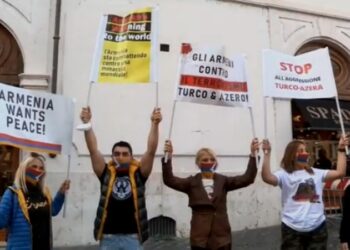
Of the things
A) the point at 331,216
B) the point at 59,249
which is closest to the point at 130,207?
the point at 59,249

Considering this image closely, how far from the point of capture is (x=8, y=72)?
9.15 meters

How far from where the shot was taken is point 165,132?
31.2 feet

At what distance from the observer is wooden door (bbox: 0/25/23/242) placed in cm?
904

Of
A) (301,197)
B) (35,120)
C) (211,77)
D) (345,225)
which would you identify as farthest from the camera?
(211,77)

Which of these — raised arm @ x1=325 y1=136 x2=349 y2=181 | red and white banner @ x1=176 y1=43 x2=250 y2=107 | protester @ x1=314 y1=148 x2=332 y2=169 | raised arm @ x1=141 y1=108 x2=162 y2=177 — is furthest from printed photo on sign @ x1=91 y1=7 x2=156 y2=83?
protester @ x1=314 y1=148 x2=332 y2=169

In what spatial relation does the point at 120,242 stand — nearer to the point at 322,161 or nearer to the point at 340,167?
the point at 340,167

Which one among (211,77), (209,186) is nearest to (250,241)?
(211,77)

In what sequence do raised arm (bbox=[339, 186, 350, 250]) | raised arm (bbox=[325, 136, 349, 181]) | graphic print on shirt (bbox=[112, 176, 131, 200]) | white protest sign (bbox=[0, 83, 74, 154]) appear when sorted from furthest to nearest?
white protest sign (bbox=[0, 83, 74, 154]), raised arm (bbox=[325, 136, 349, 181]), raised arm (bbox=[339, 186, 350, 250]), graphic print on shirt (bbox=[112, 176, 131, 200])

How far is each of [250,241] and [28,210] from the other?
17.4 feet

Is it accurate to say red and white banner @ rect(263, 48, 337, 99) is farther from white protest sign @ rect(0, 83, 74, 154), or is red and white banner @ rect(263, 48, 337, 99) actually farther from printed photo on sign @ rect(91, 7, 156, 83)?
white protest sign @ rect(0, 83, 74, 154)

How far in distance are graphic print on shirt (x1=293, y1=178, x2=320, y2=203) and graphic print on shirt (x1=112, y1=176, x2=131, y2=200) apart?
5.70 feet

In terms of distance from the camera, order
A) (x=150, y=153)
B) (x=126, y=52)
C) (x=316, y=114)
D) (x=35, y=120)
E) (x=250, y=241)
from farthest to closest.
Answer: (x=316, y=114), (x=250, y=241), (x=126, y=52), (x=35, y=120), (x=150, y=153)

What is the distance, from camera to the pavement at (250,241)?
8.35 m

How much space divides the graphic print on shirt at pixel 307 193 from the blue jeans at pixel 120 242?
1.72m
